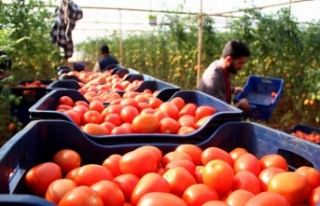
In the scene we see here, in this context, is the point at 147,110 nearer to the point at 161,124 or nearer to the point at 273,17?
the point at 161,124

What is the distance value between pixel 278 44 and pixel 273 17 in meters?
0.55

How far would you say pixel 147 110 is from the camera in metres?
2.24

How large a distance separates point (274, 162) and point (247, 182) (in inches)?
8.7

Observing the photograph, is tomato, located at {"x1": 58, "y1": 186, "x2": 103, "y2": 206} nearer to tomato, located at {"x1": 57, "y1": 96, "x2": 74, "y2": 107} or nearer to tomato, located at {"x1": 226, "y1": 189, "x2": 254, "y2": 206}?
tomato, located at {"x1": 226, "y1": 189, "x2": 254, "y2": 206}

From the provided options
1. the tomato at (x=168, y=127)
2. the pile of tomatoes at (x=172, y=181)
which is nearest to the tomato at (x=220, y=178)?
the pile of tomatoes at (x=172, y=181)

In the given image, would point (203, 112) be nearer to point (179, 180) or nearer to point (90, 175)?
→ point (179, 180)

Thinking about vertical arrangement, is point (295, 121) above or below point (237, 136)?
below

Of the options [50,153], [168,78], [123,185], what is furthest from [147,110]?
[168,78]

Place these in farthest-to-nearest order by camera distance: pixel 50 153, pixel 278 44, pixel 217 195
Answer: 1. pixel 278 44
2. pixel 50 153
3. pixel 217 195

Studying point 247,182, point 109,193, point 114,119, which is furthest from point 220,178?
point 114,119

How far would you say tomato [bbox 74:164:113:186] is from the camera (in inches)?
50.2

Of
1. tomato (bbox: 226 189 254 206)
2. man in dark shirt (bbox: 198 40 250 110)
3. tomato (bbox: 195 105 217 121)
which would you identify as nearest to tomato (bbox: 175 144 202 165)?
tomato (bbox: 226 189 254 206)

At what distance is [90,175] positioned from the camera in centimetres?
129

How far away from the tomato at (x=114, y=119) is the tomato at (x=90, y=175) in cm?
79
